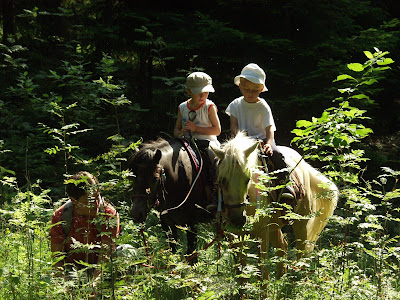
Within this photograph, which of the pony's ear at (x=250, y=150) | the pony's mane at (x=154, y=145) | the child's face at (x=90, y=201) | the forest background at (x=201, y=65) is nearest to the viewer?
the child's face at (x=90, y=201)

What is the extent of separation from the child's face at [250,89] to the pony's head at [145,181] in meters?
1.32

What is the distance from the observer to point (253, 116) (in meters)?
5.31

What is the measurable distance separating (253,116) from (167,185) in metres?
1.28

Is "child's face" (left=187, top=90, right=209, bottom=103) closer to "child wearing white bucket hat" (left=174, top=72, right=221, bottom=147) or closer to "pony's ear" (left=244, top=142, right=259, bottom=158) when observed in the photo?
"child wearing white bucket hat" (left=174, top=72, right=221, bottom=147)

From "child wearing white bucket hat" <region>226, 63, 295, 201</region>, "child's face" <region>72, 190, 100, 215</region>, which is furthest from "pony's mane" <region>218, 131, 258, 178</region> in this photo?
"child's face" <region>72, 190, 100, 215</region>

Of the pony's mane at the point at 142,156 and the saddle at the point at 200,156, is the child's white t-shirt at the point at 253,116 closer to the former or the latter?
the saddle at the point at 200,156

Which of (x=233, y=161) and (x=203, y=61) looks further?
(x=203, y=61)

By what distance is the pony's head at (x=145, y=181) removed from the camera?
14.6 feet

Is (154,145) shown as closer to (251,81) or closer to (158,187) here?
(158,187)

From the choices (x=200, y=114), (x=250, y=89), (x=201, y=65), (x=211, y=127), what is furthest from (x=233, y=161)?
(x=201, y=65)

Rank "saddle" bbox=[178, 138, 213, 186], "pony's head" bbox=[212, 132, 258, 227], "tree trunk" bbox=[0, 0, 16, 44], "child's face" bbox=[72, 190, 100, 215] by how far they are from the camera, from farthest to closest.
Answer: "tree trunk" bbox=[0, 0, 16, 44], "saddle" bbox=[178, 138, 213, 186], "pony's head" bbox=[212, 132, 258, 227], "child's face" bbox=[72, 190, 100, 215]

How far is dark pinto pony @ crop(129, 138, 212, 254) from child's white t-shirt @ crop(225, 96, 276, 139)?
0.74 meters

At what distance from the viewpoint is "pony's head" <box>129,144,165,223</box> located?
4457mm

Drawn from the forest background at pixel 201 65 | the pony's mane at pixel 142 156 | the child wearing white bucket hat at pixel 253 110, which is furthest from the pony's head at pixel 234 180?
the forest background at pixel 201 65
